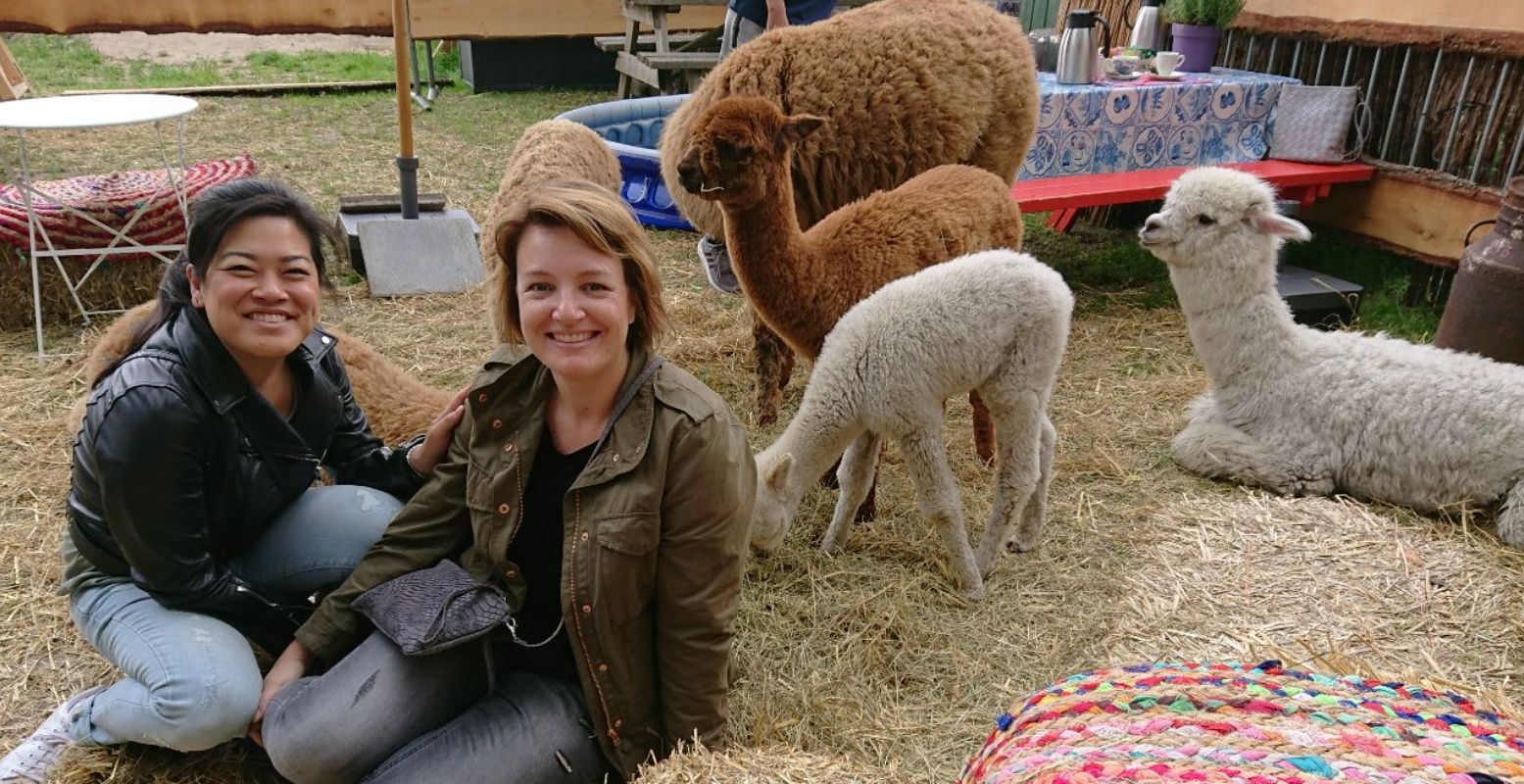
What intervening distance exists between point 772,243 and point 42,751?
247 cm

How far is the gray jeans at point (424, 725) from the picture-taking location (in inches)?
80.3

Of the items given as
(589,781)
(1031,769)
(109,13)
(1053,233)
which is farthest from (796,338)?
(109,13)

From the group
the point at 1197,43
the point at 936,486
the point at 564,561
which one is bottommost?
the point at 936,486

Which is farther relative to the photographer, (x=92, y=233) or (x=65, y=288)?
(x=65, y=288)

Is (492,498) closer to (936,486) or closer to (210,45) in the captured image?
(936,486)

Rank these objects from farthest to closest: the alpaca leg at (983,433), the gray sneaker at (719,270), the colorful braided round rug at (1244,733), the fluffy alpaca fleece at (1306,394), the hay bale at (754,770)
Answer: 1. the gray sneaker at (719,270)
2. the alpaca leg at (983,433)
3. the fluffy alpaca fleece at (1306,394)
4. the hay bale at (754,770)
5. the colorful braided round rug at (1244,733)

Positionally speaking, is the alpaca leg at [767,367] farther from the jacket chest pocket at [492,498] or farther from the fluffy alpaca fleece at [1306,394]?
the jacket chest pocket at [492,498]

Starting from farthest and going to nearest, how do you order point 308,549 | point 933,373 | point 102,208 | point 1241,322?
point 102,208 → point 1241,322 → point 933,373 → point 308,549

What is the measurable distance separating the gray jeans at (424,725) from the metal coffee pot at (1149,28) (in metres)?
6.56

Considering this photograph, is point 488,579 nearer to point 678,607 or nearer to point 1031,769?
point 678,607

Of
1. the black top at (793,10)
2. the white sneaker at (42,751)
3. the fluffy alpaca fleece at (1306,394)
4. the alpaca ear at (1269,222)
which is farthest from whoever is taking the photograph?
the black top at (793,10)

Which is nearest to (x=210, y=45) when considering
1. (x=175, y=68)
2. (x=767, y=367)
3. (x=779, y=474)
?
(x=175, y=68)

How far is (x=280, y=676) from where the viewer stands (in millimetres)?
2230

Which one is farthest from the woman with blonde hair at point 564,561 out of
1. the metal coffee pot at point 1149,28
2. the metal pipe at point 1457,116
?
the metal coffee pot at point 1149,28
